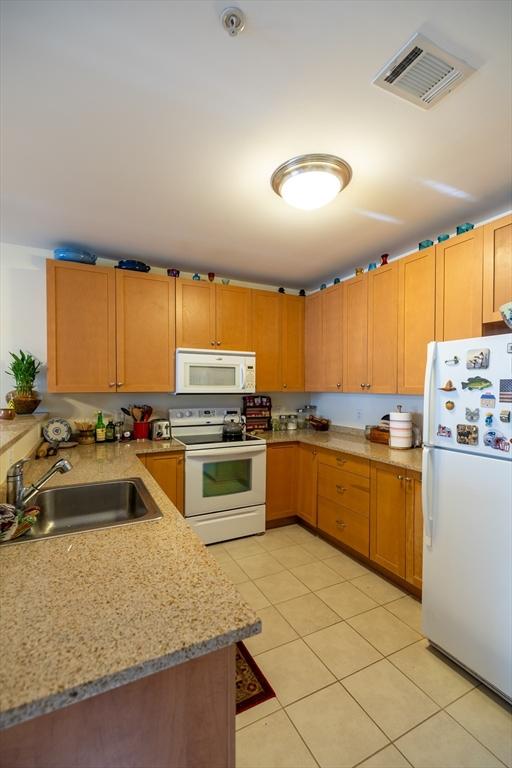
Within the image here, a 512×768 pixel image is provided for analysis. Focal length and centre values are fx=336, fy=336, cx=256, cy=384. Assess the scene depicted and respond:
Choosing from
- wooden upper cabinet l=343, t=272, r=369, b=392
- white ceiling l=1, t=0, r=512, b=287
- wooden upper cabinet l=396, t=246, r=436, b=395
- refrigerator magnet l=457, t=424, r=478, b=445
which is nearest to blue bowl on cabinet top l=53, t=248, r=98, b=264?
white ceiling l=1, t=0, r=512, b=287

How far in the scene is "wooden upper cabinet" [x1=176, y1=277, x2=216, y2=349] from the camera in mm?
3034

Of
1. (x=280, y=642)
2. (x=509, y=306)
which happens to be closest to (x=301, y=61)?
(x=509, y=306)

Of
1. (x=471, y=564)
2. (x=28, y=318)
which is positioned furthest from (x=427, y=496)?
(x=28, y=318)

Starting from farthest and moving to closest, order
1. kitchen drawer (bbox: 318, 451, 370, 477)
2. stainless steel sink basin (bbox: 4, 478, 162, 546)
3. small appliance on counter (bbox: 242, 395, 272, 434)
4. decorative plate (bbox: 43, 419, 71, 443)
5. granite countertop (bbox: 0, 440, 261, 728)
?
small appliance on counter (bbox: 242, 395, 272, 434)
decorative plate (bbox: 43, 419, 71, 443)
kitchen drawer (bbox: 318, 451, 370, 477)
stainless steel sink basin (bbox: 4, 478, 162, 546)
granite countertop (bbox: 0, 440, 261, 728)

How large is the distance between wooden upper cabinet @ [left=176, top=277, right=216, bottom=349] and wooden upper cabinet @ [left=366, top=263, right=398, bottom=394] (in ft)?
4.68

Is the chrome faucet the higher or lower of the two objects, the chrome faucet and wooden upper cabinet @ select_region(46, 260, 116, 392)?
the lower

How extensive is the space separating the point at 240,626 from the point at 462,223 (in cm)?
268

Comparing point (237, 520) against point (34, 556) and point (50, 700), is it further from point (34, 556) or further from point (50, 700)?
point (50, 700)

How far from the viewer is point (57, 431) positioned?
265 centimetres

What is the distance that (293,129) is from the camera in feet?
4.85

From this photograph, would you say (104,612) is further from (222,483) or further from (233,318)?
(233,318)

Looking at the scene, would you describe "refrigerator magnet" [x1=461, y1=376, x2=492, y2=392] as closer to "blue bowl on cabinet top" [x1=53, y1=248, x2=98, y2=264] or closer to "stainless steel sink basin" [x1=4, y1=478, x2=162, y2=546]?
"stainless steel sink basin" [x1=4, y1=478, x2=162, y2=546]

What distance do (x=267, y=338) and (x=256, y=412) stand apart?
788mm

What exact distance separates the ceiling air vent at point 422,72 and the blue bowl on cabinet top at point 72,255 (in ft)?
7.70
